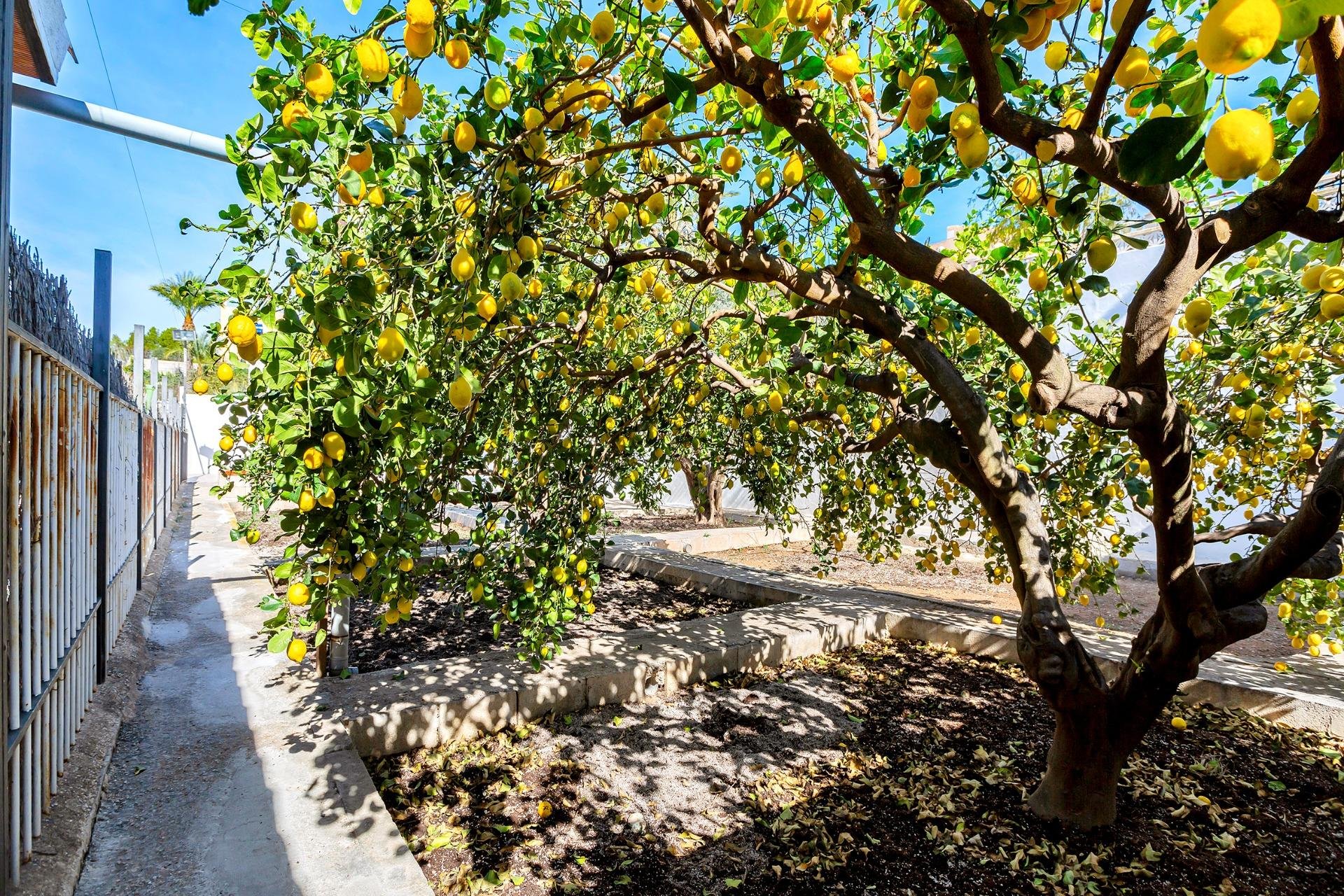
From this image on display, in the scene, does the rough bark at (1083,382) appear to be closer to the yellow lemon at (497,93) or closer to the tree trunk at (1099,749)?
the tree trunk at (1099,749)

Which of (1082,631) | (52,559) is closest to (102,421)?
(52,559)

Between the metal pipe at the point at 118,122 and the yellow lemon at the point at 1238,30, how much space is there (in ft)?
8.08

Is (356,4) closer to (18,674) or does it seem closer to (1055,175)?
(18,674)

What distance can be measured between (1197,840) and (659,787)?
215 centimetres

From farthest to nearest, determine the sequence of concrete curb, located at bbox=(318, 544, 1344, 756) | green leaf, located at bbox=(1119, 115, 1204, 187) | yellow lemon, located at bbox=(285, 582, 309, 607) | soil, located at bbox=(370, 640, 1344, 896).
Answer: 1. concrete curb, located at bbox=(318, 544, 1344, 756)
2. soil, located at bbox=(370, 640, 1344, 896)
3. yellow lemon, located at bbox=(285, 582, 309, 607)
4. green leaf, located at bbox=(1119, 115, 1204, 187)

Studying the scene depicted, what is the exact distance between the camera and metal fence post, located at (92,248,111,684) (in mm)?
3439

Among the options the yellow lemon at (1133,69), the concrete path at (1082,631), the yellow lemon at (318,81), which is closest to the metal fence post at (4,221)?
the yellow lemon at (318,81)

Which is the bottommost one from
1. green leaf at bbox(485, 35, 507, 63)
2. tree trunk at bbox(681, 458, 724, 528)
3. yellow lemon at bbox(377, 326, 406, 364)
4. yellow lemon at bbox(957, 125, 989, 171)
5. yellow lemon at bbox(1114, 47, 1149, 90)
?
tree trunk at bbox(681, 458, 724, 528)

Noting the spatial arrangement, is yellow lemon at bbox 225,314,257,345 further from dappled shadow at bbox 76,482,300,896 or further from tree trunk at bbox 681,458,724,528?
tree trunk at bbox 681,458,724,528

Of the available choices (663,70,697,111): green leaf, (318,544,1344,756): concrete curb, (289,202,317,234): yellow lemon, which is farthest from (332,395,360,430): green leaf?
(318,544,1344,756): concrete curb

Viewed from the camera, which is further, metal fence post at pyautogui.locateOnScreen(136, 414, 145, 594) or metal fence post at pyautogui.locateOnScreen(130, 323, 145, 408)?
metal fence post at pyautogui.locateOnScreen(130, 323, 145, 408)

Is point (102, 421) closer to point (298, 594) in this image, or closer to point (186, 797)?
point (186, 797)

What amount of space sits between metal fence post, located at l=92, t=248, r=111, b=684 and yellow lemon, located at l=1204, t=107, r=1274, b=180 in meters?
4.44

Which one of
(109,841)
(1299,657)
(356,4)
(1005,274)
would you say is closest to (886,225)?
(356,4)
